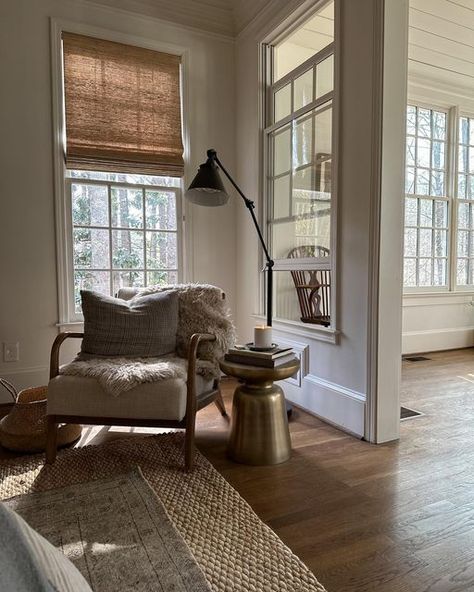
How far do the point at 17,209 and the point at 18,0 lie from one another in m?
1.42

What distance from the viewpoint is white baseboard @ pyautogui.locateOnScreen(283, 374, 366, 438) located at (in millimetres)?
2309

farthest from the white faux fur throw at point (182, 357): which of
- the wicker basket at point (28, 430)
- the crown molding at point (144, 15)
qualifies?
the crown molding at point (144, 15)

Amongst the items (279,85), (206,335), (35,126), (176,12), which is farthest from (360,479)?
(176,12)

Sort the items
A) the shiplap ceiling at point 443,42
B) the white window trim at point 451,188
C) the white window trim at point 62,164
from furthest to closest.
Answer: the white window trim at point 451,188, the shiplap ceiling at point 443,42, the white window trim at point 62,164

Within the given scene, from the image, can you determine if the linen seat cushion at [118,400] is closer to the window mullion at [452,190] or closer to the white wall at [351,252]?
the white wall at [351,252]

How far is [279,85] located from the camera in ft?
10.2

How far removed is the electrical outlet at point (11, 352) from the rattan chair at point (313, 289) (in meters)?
2.04

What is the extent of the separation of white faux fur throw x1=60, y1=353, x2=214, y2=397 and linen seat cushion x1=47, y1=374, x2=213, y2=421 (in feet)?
0.09

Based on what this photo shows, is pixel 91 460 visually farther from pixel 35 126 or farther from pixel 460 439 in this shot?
pixel 35 126

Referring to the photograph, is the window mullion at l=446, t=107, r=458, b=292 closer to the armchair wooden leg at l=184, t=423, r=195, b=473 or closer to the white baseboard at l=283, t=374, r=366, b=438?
the white baseboard at l=283, t=374, r=366, b=438

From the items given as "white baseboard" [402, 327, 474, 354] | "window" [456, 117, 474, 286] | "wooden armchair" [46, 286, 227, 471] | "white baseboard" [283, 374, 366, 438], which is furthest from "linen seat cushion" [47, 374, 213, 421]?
"window" [456, 117, 474, 286]

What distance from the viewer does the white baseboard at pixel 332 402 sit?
2.31 meters

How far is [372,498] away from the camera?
5.55ft

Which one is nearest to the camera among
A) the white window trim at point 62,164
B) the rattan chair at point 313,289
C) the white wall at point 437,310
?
the rattan chair at point 313,289
